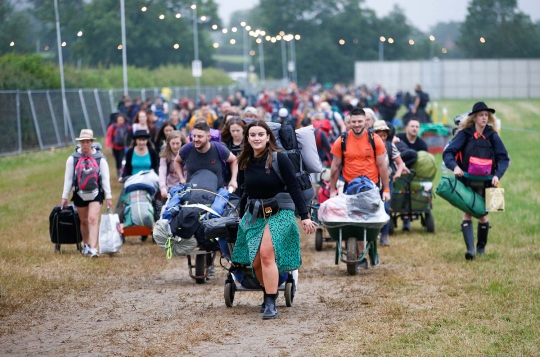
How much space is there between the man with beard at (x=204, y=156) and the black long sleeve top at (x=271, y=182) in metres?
2.53

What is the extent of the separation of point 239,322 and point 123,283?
2.90 metres

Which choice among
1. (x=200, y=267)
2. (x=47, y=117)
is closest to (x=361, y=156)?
(x=200, y=267)

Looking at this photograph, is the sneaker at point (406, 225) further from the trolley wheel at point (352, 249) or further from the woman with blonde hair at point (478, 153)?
the trolley wheel at point (352, 249)

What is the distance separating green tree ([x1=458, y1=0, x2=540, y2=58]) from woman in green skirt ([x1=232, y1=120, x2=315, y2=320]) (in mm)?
75271

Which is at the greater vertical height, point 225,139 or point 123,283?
point 225,139

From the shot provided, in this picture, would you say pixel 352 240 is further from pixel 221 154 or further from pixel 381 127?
pixel 381 127

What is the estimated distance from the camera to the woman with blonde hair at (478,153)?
11.8 metres

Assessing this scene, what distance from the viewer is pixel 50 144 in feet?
115

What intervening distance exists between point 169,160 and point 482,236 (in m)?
4.14

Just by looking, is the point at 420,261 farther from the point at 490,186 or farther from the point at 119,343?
the point at 119,343

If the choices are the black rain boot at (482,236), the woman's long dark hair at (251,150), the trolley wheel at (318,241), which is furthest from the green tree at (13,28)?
the woman's long dark hair at (251,150)

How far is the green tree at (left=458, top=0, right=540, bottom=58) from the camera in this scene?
84062mm

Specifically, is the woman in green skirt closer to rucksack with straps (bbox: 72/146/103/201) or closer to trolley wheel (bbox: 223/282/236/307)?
trolley wheel (bbox: 223/282/236/307)

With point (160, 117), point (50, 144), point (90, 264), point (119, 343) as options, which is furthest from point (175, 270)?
point (50, 144)
